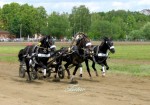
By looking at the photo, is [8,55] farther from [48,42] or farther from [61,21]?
[61,21]

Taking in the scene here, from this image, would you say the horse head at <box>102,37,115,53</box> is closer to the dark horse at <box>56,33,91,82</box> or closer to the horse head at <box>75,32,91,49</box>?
the dark horse at <box>56,33,91,82</box>

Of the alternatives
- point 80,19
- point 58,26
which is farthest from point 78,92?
point 80,19

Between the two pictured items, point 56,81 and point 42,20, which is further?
point 42,20

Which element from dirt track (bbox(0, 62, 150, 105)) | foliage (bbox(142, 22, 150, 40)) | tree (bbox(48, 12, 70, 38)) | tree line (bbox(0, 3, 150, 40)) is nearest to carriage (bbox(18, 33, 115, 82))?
dirt track (bbox(0, 62, 150, 105))

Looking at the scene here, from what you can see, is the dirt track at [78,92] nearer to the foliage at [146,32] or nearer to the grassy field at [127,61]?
the grassy field at [127,61]

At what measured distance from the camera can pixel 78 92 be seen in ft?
53.1

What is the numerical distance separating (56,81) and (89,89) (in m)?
3.62

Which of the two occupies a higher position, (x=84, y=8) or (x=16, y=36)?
(x=84, y=8)

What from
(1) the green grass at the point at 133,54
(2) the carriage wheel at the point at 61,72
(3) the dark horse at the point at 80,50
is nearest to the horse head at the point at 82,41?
(3) the dark horse at the point at 80,50

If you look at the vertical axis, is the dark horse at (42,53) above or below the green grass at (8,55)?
above

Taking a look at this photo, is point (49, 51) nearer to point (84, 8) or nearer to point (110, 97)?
point (110, 97)

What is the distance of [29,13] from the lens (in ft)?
473

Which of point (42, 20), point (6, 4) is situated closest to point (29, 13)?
point (42, 20)

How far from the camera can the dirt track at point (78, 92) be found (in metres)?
13.9
